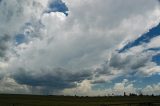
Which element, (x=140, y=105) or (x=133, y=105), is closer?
(x=140, y=105)

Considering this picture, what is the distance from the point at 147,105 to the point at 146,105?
309mm

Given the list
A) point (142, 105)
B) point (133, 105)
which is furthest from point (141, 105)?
point (133, 105)

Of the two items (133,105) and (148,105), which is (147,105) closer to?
(148,105)

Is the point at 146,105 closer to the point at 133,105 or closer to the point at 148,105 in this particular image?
the point at 148,105

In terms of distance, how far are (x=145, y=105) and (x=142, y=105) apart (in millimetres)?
1232

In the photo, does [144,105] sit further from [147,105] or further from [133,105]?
[133,105]

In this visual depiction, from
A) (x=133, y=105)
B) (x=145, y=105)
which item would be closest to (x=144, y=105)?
(x=145, y=105)

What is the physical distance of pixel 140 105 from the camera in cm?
6725

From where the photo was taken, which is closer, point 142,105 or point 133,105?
point 142,105

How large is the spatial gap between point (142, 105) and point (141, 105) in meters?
0.36

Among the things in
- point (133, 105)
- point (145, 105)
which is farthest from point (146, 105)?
point (133, 105)

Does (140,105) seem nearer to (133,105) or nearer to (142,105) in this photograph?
(142,105)

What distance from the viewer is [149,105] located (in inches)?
2532

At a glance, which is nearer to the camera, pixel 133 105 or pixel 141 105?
pixel 141 105
